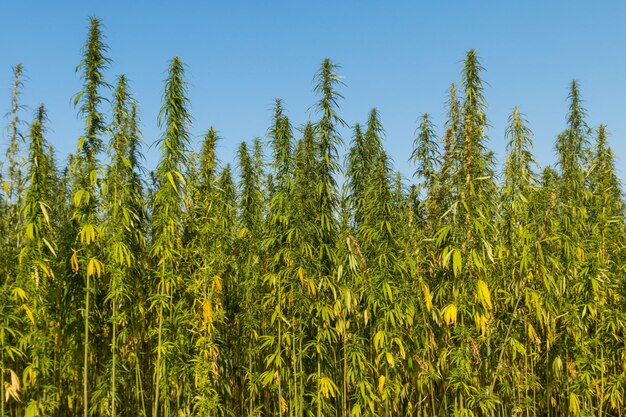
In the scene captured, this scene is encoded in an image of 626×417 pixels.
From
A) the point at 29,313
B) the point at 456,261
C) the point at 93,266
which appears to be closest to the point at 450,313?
the point at 456,261

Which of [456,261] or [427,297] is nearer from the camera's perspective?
[456,261]

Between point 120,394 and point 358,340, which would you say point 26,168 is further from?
point 358,340

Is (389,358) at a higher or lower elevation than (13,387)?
higher

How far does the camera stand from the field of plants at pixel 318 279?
7.95 m

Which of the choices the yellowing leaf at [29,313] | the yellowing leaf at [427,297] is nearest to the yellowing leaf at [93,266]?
the yellowing leaf at [29,313]

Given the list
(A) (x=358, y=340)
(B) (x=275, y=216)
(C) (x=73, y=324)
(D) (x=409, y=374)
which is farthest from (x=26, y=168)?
(D) (x=409, y=374)

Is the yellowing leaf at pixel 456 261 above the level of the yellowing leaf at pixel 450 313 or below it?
above

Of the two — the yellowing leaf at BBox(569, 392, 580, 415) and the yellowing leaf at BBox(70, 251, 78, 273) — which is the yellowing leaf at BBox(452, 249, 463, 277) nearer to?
the yellowing leaf at BBox(569, 392, 580, 415)

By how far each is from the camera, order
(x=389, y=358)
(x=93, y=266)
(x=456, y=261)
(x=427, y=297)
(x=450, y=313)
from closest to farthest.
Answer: (x=456, y=261) → (x=450, y=313) → (x=93, y=266) → (x=427, y=297) → (x=389, y=358)

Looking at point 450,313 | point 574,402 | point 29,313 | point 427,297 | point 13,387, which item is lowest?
point 574,402

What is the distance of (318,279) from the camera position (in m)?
8.65

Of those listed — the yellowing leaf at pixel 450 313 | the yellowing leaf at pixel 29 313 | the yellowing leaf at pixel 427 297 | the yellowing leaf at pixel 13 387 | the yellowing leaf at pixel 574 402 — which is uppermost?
the yellowing leaf at pixel 427 297

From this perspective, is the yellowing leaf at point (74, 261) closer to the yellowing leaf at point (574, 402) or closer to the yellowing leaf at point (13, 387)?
the yellowing leaf at point (13, 387)

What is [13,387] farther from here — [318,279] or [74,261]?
[318,279]
